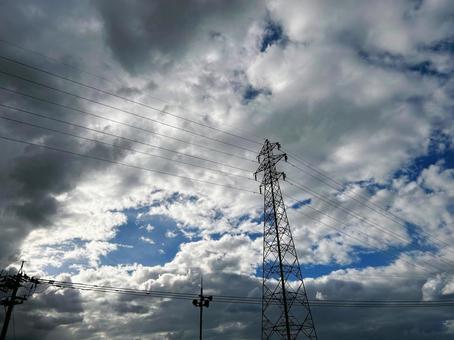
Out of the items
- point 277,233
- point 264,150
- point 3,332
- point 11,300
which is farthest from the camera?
point 264,150

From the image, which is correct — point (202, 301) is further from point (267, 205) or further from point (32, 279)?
point (32, 279)

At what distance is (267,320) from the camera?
3412cm

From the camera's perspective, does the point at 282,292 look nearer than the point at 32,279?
Yes

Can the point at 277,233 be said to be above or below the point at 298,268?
above

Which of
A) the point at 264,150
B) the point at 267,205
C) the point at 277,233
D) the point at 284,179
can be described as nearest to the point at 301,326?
the point at 277,233

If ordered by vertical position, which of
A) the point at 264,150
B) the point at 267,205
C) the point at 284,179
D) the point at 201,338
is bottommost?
the point at 201,338

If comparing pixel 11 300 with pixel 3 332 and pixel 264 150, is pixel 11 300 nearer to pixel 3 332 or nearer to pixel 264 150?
pixel 3 332

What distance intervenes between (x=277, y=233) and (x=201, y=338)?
17706mm

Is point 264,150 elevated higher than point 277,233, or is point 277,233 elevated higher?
point 264,150

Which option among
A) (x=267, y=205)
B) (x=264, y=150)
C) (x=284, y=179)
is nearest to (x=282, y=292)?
(x=267, y=205)

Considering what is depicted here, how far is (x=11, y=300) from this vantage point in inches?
1391

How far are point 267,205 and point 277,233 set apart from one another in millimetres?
4306

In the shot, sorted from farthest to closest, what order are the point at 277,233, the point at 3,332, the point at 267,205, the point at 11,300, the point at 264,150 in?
the point at 264,150, the point at 267,205, the point at 277,233, the point at 11,300, the point at 3,332

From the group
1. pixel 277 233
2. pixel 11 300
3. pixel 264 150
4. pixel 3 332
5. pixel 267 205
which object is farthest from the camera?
pixel 264 150
